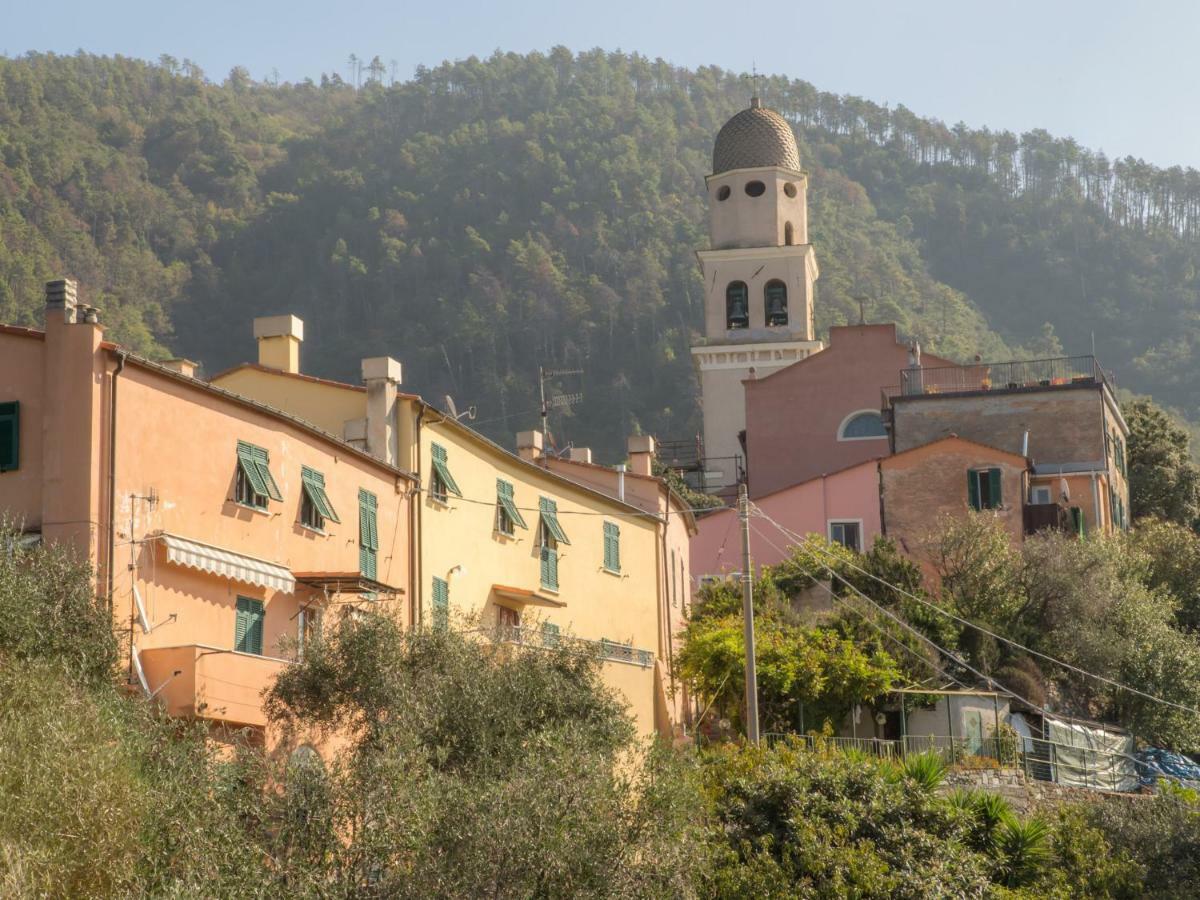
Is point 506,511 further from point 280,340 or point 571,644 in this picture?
point 571,644

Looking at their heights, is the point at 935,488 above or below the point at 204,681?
above

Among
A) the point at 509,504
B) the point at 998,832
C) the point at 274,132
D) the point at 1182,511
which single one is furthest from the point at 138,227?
the point at 998,832

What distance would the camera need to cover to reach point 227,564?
24.1 meters

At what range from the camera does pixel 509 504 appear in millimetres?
34469

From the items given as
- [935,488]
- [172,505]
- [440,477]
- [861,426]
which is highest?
[861,426]

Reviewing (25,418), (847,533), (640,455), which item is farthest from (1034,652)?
(25,418)

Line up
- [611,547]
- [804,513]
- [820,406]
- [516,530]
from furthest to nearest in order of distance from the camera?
[820,406]
[804,513]
[611,547]
[516,530]

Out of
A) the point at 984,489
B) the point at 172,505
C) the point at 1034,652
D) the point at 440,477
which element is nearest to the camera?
the point at 172,505

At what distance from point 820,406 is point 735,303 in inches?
469

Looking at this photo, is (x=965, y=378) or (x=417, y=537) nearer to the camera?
(x=417, y=537)

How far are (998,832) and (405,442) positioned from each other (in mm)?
11829

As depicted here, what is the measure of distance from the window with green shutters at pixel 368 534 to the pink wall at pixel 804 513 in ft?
61.5

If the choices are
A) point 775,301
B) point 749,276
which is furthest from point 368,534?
point 749,276

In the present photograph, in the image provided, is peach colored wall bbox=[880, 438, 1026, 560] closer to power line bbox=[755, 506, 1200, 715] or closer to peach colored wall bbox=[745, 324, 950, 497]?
power line bbox=[755, 506, 1200, 715]
